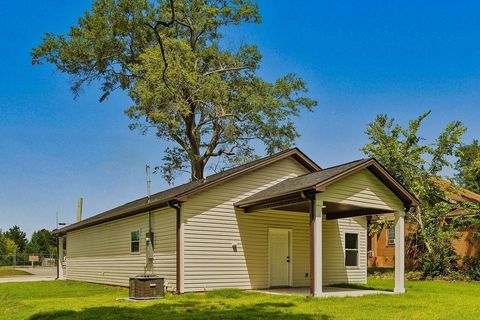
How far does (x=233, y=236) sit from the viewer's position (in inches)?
597

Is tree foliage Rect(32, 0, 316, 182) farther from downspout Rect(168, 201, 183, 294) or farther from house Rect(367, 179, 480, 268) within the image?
downspout Rect(168, 201, 183, 294)

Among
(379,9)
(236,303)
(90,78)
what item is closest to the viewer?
(236,303)

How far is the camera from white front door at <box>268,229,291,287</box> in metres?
16.2

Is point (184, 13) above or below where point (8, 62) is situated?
above

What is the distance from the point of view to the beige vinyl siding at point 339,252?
58.0ft

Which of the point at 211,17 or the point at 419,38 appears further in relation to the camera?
the point at 211,17

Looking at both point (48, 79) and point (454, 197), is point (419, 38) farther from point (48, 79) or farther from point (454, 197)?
point (48, 79)

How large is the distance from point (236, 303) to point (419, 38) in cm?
1337

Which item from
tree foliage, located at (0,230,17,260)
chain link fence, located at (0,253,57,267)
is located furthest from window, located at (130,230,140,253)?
tree foliage, located at (0,230,17,260)

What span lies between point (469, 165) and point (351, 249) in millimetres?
12185

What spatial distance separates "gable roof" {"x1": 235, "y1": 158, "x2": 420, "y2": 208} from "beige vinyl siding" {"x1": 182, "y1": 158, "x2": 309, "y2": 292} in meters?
0.53

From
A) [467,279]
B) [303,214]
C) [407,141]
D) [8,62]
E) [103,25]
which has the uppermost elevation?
[103,25]

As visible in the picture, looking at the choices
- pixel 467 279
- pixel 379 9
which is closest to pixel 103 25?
pixel 379 9

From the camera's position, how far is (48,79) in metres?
28.5
